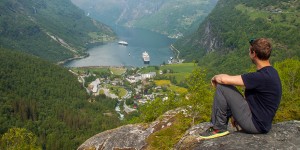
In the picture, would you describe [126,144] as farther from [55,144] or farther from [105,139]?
[55,144]

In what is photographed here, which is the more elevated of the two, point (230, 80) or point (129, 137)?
point (230, 80)

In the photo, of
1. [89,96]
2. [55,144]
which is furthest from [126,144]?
[89,96]

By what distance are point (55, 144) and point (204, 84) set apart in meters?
59.1

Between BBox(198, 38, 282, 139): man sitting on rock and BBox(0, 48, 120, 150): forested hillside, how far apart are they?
64484 millimetres

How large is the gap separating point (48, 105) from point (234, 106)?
10479 centimetres

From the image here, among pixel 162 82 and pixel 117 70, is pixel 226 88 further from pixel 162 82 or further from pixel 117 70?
pixel 117 70

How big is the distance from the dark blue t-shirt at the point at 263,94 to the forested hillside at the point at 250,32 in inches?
3590

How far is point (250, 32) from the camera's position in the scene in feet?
485

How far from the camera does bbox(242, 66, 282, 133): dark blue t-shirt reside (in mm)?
8945

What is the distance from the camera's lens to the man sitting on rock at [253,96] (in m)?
8.96

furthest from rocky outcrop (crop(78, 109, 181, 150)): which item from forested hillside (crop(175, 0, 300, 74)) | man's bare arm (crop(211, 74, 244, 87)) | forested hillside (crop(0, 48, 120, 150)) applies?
forested hillside (crop(175, 0, 300, 74))

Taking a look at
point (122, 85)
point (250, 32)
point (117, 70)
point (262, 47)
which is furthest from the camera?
point (117, 70)

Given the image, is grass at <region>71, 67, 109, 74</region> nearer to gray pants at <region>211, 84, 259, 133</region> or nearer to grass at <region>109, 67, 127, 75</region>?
grass at <region>109, 67, 127, 75</region>

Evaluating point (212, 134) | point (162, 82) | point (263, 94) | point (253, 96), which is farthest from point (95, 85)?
point (263, 94)
